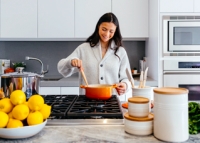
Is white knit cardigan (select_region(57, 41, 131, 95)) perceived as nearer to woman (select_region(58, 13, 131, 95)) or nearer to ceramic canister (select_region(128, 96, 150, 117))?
woman (select_region(58, 13, 131, 95))

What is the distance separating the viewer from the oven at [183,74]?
2.25 m

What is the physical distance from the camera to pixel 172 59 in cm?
226

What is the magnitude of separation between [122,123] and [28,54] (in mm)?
2390

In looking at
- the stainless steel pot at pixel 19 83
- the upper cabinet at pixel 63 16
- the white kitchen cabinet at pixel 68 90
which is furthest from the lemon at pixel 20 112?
the upper cabinet at pixel 63 16

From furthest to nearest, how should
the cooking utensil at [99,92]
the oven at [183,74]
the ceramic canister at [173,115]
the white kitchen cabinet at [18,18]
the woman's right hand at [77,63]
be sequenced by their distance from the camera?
the white kitchen cabinet at [18,18] → the oven at [183,74] → the woman's right hand at [77,63] → the cooking utensil at [99,92] → the ceramic canister at [173,115]

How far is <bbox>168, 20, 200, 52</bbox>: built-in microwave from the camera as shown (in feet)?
7.40

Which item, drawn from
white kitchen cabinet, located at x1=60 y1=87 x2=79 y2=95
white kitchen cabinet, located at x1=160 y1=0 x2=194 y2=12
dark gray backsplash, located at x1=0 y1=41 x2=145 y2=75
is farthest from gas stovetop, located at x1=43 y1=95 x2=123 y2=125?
dark gray backsplash, located at x1=0 y1=41 x2=145 y2=75

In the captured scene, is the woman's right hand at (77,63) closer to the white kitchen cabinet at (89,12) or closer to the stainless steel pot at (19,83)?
the stainless steel pot at (19,83)

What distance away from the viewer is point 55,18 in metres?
2.56

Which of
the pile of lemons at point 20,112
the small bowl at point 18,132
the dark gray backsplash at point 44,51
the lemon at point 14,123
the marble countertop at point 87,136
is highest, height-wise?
the dark gray backsplash at point 44,51

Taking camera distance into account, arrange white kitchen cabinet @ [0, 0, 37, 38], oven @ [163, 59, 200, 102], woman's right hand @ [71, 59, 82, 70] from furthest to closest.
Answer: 1. white kitchen cabinet @ [0, 0, 37, 38]
2. oven @ [163, 59, 200, 102]
3. woman's right hand @ [71, 59, 82, 70]

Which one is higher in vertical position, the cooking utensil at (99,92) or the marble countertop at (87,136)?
the cooking utensil at (99,92)

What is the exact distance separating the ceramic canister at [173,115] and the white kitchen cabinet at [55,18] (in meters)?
2.04

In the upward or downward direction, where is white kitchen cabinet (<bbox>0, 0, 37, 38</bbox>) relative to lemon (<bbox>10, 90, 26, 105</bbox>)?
upward
